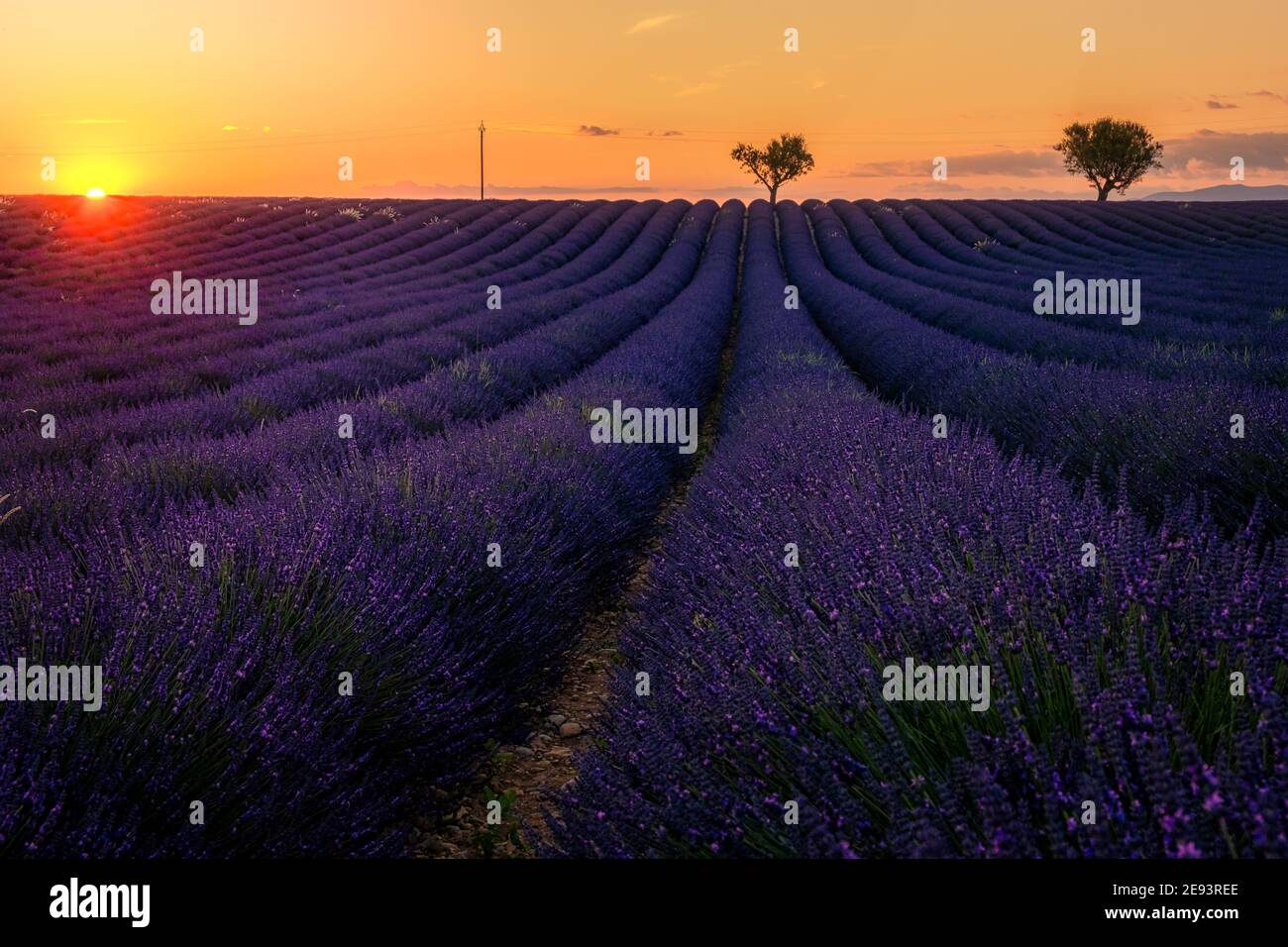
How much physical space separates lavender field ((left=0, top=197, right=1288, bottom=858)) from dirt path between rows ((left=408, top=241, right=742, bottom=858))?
25 millimetres

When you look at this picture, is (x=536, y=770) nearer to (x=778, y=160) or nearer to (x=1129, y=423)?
(x=1129, y=423)

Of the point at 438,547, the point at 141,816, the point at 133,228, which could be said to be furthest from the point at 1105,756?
the point at 133,228

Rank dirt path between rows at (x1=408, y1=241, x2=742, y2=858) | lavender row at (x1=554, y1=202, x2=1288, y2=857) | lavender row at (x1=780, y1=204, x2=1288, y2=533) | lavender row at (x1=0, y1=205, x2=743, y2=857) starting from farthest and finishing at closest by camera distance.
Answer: lavender row at (x1=780, y1=204, x2=1288, y2=533) < dirt path between rows at (x1=408, y1=241, x2=742, y2=858) < lavender row at (x1=0, y1=205, x2=743, y2=857) < lavender row at (x1=554, y1=202, x2=1288, y2=857)

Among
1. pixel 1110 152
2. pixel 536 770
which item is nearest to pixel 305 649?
pixel 536 770

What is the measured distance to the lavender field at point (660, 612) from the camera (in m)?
1.33

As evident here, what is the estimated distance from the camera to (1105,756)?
1.26m

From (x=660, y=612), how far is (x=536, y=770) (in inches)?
26.5

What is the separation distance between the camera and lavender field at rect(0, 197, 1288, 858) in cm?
133

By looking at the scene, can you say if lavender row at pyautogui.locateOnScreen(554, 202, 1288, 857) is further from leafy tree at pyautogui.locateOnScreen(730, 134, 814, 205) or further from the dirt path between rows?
leafy tree at pyautogui.locateOnScreen(730, 134, 814, 205)

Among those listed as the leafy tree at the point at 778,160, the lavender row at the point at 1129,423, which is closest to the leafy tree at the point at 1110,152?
the leafy tree at the point at 778,160

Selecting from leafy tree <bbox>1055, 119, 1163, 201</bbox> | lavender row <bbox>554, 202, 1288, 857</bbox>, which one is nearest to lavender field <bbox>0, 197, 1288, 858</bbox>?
lavender row <bbox>554, 202, 1288, 857</bbox>
